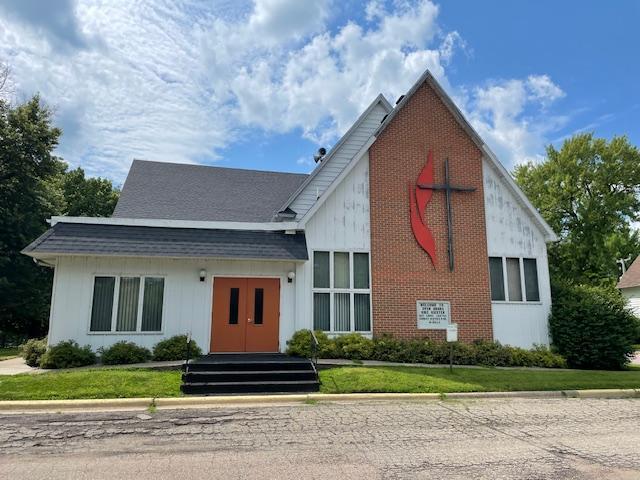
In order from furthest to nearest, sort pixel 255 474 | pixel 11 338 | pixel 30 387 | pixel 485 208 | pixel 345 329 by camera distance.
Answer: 1. pixel 11 338
2. pixel 485 208
3. pixel 345 329
4. pixel 30 387
5. pixel 255 474

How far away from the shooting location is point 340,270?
14898 millimetres

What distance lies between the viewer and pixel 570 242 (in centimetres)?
3856

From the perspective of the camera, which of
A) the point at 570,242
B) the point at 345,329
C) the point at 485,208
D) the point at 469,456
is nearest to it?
the point at 469,456

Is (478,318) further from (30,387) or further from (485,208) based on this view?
(30,387)

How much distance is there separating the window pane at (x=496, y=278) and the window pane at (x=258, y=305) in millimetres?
7882

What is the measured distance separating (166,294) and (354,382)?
6.39 metres

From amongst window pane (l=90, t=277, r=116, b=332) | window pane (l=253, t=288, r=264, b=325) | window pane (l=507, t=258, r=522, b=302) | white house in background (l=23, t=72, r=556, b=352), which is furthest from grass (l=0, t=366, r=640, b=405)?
window pane (l=507, t=258, r=522, b=302)

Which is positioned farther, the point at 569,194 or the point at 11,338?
the point at 569,194

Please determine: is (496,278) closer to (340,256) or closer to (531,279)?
(531,279)

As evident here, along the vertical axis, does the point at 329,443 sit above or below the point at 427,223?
below

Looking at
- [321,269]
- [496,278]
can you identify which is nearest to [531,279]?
[496,278]

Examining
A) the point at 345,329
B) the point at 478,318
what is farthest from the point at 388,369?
the point at 478,318

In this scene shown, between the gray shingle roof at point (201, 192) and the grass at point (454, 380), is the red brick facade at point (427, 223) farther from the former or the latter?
the gray shingle roof at point (201, 192)

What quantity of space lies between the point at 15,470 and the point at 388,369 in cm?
864
